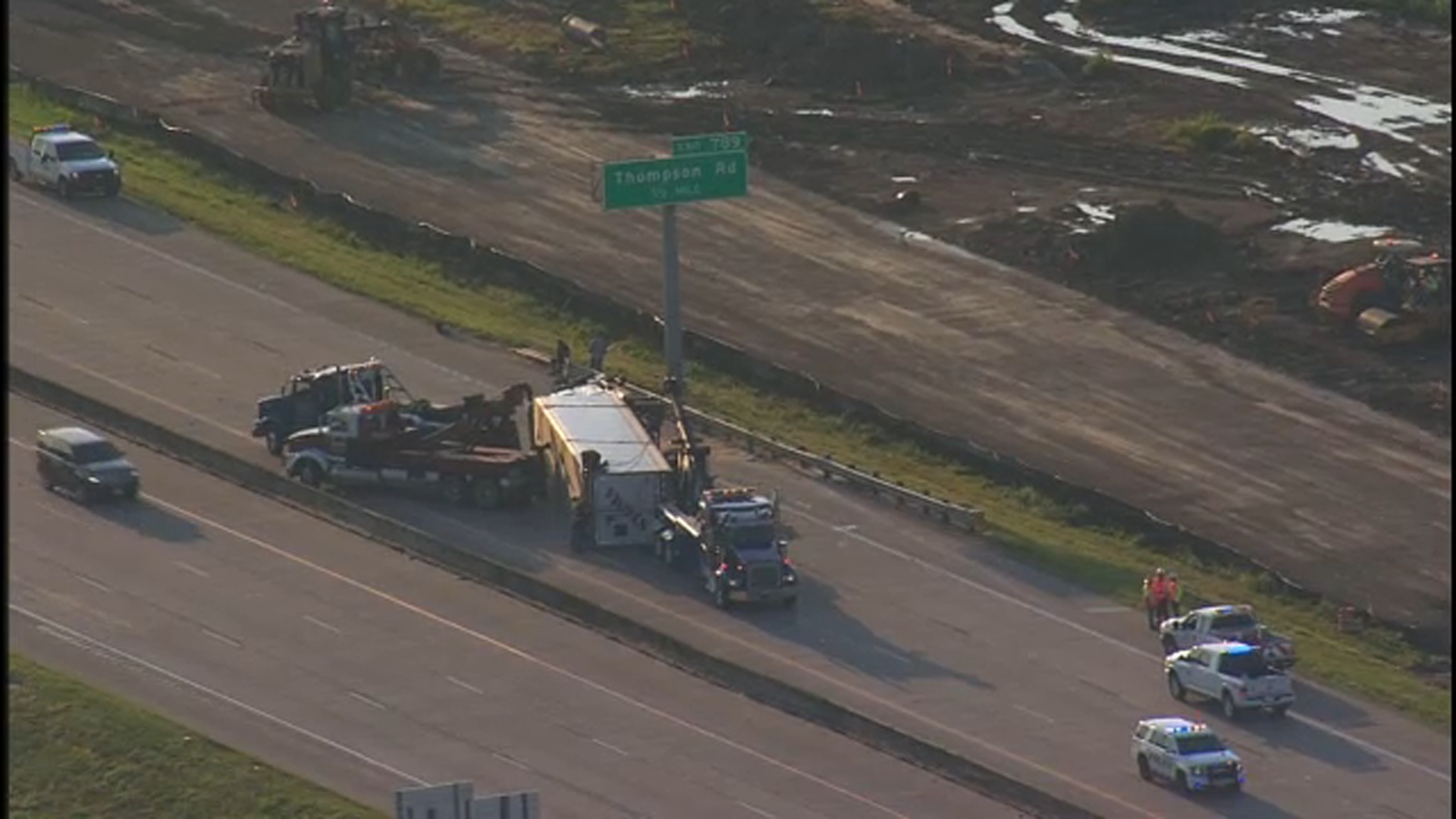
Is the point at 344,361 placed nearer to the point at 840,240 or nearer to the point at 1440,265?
the point at 840,240

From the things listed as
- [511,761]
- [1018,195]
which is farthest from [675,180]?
[1018,195]

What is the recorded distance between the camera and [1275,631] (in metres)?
74.0

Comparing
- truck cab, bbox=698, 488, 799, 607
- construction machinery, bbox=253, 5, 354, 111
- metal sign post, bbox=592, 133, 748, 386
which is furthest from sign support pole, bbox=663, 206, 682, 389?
construction machinery, bbox=253, 5, 354, 111

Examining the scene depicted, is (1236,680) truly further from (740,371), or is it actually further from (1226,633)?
(740,371)

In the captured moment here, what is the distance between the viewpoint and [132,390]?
86875mm

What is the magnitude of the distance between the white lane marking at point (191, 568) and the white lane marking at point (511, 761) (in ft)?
38.7

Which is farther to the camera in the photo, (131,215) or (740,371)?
(131,215)

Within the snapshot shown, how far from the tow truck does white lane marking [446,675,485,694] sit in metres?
6.65

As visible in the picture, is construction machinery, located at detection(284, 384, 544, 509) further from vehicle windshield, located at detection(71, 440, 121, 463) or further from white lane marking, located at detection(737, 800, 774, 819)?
white lane marking, located at detection(737, 800, 774, 819)

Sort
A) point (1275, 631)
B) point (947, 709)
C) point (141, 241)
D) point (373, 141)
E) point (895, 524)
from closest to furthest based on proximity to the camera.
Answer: point (947, 709)
point (1275, 631)
point (895, 524)
point (141, 241)
point (373, 141)

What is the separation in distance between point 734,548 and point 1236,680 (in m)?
10.9

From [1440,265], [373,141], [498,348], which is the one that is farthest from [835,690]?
[373,141]

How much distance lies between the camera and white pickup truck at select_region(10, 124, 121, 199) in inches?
4021

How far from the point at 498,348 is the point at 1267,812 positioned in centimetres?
3176
